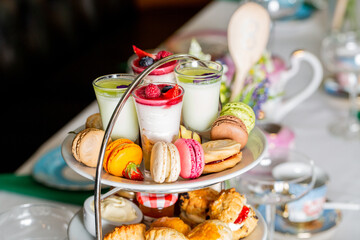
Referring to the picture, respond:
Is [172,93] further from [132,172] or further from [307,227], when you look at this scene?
[307,227]

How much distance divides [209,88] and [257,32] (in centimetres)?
15

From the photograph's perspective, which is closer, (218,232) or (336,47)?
(218,232)

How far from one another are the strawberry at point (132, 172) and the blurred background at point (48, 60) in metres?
1.32

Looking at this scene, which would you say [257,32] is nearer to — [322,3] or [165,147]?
[165,147]

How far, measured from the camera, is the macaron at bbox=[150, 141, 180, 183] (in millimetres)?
524

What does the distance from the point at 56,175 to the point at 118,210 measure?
0.40m

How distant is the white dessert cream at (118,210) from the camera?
2.12ft

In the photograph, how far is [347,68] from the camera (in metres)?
1.25

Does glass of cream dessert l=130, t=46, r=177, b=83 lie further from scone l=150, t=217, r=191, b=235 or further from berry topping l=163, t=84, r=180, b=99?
scone l=150, t=217, r=191, b=235

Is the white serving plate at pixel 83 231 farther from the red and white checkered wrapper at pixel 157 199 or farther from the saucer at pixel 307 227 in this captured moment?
the saucer at pixel 307 227

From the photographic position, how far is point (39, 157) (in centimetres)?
108

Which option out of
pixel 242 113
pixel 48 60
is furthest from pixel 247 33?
pixel 48 60

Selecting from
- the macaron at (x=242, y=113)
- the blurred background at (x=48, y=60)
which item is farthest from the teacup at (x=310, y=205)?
the blurred background at (x=48, y=60)

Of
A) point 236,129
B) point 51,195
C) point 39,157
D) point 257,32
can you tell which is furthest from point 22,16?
point 236,129
